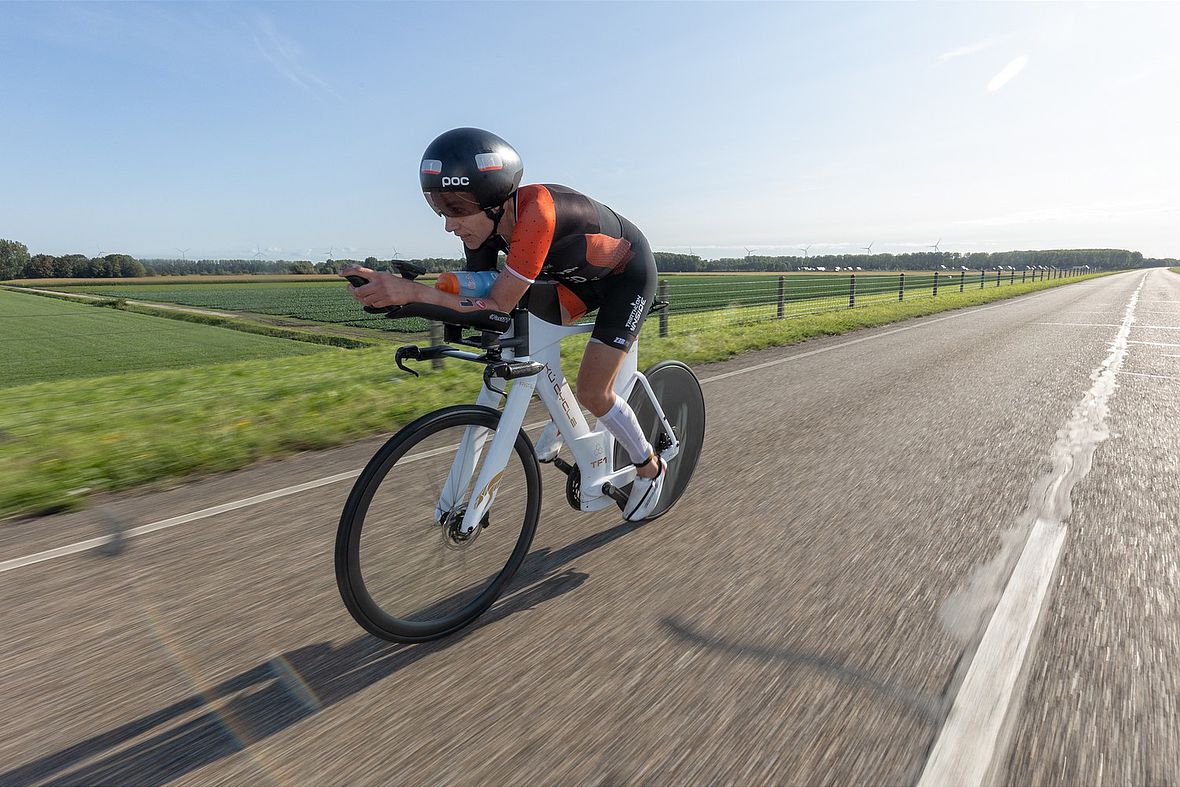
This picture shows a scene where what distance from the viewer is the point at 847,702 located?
7.18 feet

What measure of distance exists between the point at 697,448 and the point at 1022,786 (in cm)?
254

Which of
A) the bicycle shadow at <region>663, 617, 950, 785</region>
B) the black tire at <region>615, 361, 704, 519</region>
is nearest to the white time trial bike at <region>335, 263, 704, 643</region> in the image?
the black tire at <region>615, 361, 704, 519</region>

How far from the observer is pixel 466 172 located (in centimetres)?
242

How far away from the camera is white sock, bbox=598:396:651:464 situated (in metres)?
3.23

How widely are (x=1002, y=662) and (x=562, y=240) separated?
7.49 ft

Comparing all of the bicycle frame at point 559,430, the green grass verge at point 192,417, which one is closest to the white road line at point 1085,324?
the green grass verge at point 192,417

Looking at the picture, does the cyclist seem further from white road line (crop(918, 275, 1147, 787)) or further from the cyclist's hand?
white road line (crop(918, 275, 1147, 787))

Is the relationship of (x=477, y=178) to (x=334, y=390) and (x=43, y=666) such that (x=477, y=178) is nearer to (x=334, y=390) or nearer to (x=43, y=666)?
(x=43, y=666)

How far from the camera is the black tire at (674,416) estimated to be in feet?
12.4

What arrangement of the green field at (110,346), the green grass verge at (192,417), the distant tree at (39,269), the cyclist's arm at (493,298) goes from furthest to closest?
the distant tree at (39,269) → the green field at (110,346) → the green grass verge at (192,417) → the cyclist's arm at (493,298)

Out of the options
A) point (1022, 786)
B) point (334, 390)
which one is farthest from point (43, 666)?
point (334, 390)

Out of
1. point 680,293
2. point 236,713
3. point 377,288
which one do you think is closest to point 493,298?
point 377,288

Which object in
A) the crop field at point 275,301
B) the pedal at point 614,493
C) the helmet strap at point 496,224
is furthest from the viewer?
the crop field at point 275,301

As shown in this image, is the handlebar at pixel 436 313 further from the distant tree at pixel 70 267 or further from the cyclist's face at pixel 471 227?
the distant tree at pixel 70 267
